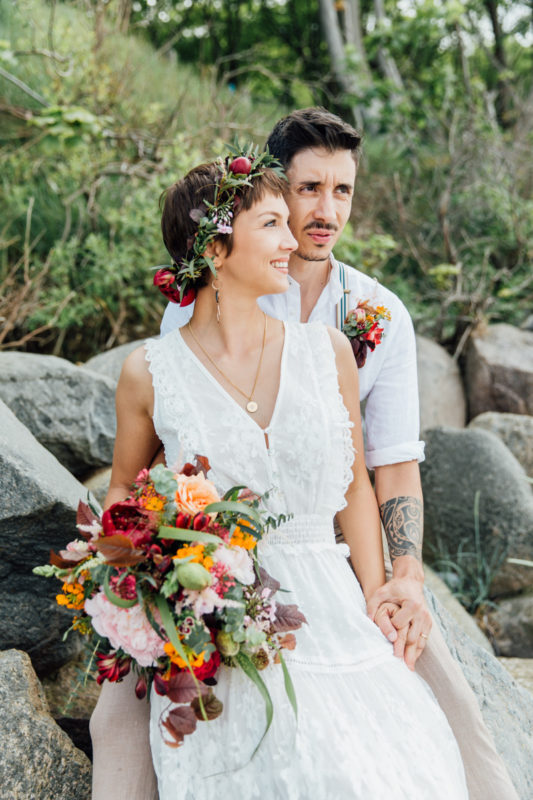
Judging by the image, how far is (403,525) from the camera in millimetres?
2707

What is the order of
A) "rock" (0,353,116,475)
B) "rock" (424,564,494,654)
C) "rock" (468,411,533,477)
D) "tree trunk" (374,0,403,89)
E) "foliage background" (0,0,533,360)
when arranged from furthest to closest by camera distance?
1. "tree trunk" (374,0,403,89)
2. "foliage background" (0,0,533,360)
3. "rock" (468,411,533,477)
4. "rock" (424,564,494,654)
5. "rock" (0,353,116,475)

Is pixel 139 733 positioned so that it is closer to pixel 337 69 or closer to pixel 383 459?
pixel 383 459

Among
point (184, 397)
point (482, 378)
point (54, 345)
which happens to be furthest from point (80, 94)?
point (184, 397)

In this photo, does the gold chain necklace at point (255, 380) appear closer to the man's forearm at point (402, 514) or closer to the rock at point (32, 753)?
the man's forearm at point (402, 514)

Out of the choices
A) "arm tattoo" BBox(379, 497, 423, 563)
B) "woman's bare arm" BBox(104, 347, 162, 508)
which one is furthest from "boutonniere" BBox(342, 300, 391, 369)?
"woman's bare arm" BBox(104, 347, 162, 508)

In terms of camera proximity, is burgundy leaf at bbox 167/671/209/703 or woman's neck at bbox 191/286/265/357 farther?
woman's neck at bbox 191/286/265/357

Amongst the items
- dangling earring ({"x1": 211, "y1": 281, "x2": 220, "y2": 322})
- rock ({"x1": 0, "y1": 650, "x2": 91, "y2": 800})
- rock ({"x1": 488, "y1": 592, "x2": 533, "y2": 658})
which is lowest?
rock ({"x1": 488, "y1": 592, "x2": 533, "y2": 658})

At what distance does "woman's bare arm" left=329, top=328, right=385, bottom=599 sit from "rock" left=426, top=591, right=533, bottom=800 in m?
0.46

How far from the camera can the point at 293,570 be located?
91.1 inches

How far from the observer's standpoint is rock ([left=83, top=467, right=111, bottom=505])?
3.81 m

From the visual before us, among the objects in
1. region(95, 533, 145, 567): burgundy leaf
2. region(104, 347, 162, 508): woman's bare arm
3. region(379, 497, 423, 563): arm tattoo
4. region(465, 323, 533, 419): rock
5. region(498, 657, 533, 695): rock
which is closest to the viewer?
region(95, 533, 145, 567): burgundy leaf

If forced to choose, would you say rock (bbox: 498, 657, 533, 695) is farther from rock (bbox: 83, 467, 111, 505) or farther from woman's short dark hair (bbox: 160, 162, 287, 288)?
woman's short dark hair (bbox: 160, 162, 287, 288)

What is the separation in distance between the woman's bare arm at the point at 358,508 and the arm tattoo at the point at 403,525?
0.07m

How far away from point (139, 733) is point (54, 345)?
4755mm
